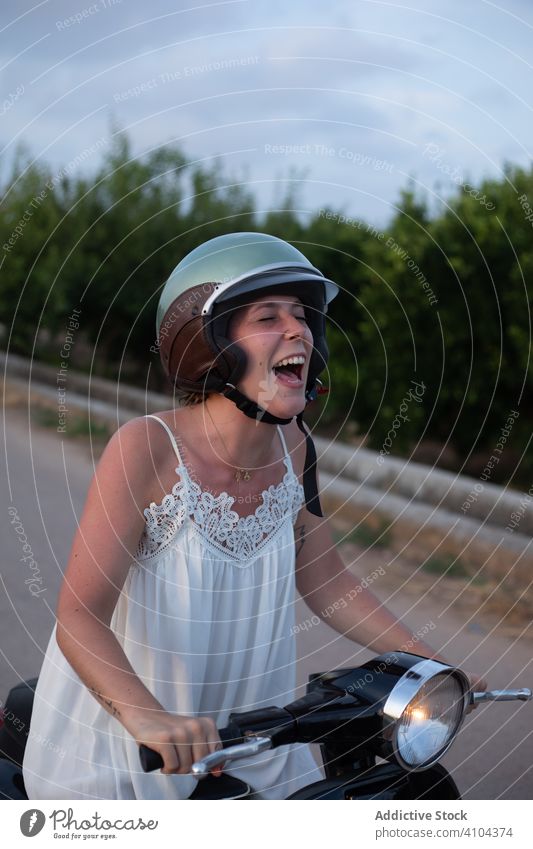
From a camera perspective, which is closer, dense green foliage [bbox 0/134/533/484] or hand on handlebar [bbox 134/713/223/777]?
hand on handlebar [bbox 134/713/223/777]

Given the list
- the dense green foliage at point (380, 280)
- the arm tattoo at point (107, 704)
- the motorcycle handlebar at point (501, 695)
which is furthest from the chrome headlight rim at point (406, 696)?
the dense green foliage at point (380, 280)

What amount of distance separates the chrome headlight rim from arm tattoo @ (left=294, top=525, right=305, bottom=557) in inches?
27.9

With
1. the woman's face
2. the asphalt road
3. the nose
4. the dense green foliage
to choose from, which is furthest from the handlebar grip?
the dense green foliage

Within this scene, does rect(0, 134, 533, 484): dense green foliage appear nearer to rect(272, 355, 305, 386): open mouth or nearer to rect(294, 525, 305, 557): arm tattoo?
rect(294, 525, 305, 557): arm tattoo

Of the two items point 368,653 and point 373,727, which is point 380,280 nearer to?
point 368,653

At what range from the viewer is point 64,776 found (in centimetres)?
211

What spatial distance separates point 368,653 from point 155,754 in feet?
9.17

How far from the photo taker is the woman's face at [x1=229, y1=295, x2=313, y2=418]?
208 centimetres

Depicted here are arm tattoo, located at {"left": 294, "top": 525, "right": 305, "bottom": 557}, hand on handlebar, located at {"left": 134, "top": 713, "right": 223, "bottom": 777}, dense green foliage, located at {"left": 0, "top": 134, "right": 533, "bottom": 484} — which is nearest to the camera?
hand on handlebar, located at {"left": 134, "top": 713, "right": 223, "bottom": 777}

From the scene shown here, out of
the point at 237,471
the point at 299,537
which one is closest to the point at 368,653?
the point at 299,537
